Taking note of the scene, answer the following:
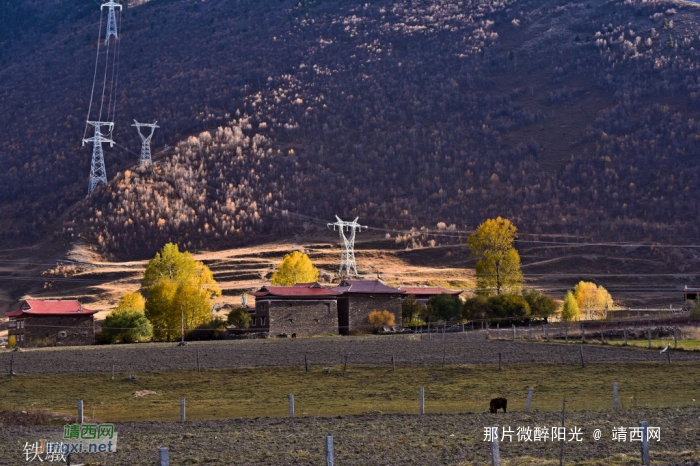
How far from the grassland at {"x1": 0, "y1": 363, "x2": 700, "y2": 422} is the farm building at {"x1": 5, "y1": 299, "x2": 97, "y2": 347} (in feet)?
95.8

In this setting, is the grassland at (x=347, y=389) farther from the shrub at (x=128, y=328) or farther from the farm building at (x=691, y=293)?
the farm building at (x=691, y=293)

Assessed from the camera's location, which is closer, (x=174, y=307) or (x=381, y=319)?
(x=174, y=307)

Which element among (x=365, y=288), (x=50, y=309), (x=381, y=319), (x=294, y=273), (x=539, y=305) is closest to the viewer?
(x=50, y=309)

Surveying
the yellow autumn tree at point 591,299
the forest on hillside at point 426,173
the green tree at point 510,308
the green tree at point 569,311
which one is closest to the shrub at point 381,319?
the green tree at point 510,308

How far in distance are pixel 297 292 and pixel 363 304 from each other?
6.58 m

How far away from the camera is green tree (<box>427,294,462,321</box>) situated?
3428 inches

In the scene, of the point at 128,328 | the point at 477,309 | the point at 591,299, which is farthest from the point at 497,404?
→ the point at 591,299

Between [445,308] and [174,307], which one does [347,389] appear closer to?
[445,308]

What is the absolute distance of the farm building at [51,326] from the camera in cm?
8112

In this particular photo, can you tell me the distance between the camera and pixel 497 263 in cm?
9694

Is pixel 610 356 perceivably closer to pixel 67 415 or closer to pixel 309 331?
pixel 67 415

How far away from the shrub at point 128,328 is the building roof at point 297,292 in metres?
9.35

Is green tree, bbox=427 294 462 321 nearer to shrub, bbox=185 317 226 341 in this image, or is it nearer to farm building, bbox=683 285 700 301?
shrub, bbox=185 317 226 341

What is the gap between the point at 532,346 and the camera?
59.2 meters
